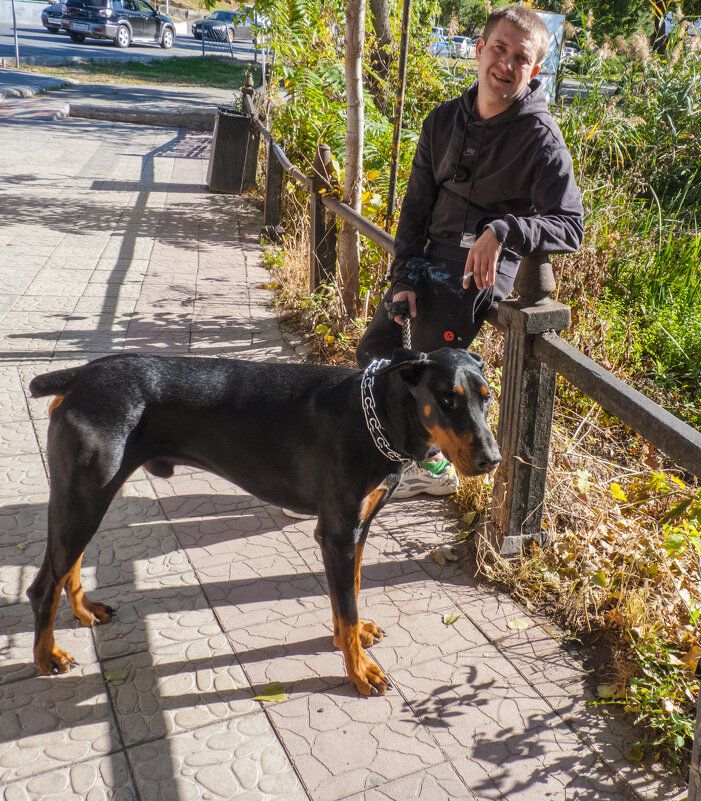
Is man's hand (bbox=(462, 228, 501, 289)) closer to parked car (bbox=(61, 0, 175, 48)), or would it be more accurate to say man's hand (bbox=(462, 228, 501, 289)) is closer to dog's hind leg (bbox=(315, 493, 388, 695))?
dog's hind leg (bbox=(315, 493, 388, 695))

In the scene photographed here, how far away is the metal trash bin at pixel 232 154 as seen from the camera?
32.7 ft

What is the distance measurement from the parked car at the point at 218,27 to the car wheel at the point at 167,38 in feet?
5.33

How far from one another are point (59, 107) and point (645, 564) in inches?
661

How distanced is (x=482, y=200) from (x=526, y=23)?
67 centimetres

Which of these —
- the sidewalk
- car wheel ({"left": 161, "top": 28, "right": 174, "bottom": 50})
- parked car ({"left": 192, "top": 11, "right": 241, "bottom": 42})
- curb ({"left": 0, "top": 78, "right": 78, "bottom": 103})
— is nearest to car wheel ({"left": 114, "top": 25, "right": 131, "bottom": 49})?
car wheel ({"left": 161, "top": 28, "right": 174, "bottom": 50})

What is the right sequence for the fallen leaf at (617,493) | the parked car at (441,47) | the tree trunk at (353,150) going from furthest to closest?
the parked car at (441,47), the tree trunk at (353,150), the fallen leaf at (617,493)

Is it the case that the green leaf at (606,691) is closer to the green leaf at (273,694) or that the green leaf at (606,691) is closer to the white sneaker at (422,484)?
the green leaf at (273,694)

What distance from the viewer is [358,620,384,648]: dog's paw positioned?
288 centimetres

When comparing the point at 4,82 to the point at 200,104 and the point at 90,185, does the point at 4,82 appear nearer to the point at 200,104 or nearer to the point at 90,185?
the point at 200,104

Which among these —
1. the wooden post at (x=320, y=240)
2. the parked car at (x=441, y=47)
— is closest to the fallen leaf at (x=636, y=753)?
the wooden post at (x=320, y=240)

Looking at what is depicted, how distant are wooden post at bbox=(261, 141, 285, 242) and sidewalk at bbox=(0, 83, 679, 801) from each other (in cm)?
425

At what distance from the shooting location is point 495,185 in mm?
2975

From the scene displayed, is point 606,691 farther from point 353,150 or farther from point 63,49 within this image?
point 63,49

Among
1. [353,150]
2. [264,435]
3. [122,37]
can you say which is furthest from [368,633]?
[122,37]
